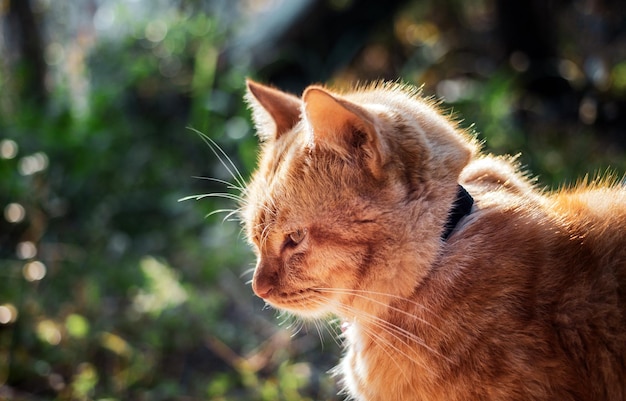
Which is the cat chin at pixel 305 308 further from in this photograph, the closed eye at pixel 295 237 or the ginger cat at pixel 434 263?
the closed eye at pixel 295 237

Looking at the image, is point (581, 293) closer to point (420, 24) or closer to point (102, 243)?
point (102, 243)

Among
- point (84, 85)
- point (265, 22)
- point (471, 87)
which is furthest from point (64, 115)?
point (471, 87)

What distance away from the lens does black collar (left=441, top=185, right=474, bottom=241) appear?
1.49 meters

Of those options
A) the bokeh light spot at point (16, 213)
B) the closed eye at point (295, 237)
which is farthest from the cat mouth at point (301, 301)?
the bokeh light spot at point (16, 213)

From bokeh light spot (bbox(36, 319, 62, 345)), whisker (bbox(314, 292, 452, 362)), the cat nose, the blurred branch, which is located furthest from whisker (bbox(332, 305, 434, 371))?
the blurred branch

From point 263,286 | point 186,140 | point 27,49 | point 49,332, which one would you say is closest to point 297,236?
point 263,286

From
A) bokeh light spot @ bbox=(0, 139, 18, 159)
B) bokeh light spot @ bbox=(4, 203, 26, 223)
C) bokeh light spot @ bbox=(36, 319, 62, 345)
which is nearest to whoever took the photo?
bokeh light spot @ bbox=(36, 319, 62, 345)

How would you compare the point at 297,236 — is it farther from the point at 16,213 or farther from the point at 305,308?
the point at 16,213

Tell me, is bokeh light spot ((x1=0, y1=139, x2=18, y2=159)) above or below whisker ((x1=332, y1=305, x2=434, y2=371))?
below

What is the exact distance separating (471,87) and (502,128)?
2.71 ft

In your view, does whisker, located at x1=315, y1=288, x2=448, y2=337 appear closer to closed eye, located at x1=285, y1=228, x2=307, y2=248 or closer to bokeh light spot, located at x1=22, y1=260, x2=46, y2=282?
closed eye, located at x1=285, y1=228, x2=307, y2=248

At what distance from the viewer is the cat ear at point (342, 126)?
134 cm

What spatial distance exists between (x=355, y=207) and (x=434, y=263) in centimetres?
23

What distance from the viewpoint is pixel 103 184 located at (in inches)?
151
